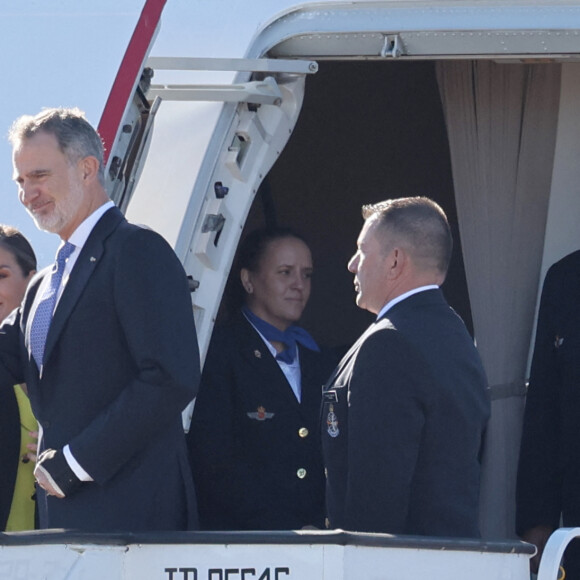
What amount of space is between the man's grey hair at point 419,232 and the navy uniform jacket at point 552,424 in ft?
3.28

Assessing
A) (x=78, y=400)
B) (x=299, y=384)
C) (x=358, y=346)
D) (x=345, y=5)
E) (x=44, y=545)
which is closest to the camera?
(x=44, y=545)

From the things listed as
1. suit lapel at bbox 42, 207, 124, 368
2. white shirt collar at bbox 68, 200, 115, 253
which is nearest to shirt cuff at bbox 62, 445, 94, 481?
suit lapel at bbox 42, 207, 124, 368

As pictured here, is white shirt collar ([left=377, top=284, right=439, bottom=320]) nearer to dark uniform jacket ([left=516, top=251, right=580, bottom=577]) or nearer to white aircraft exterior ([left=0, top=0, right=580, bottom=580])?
white aircraft exterior ([left=0, top=0, right=580, bottom=580])

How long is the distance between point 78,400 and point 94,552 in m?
0.43

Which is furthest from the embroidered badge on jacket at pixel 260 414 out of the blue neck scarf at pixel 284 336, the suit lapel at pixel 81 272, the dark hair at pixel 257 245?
the suit lapel at pixel 81 272

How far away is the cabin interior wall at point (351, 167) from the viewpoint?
19.5ft

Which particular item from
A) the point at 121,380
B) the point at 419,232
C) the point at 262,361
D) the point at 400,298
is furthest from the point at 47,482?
the point at 262,361

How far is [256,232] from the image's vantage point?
4.63 meters

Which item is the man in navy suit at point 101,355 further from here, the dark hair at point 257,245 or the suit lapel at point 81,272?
the dark hair at point 257,245

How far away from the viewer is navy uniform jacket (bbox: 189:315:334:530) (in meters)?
4.04

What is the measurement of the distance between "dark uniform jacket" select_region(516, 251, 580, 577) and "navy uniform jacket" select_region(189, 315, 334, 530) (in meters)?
0.66

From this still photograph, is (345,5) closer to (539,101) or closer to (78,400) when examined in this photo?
(539,101)

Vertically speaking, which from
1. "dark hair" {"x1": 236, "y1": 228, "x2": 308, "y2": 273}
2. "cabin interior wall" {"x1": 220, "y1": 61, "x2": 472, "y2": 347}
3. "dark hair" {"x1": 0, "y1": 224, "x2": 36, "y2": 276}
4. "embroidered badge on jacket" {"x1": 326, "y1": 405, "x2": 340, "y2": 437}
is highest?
"cabin interior wall" {"x1": 220, "y1": 61, "x2": 472, "y2": 347}

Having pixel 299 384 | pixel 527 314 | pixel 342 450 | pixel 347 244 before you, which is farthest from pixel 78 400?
pixel 347 244
